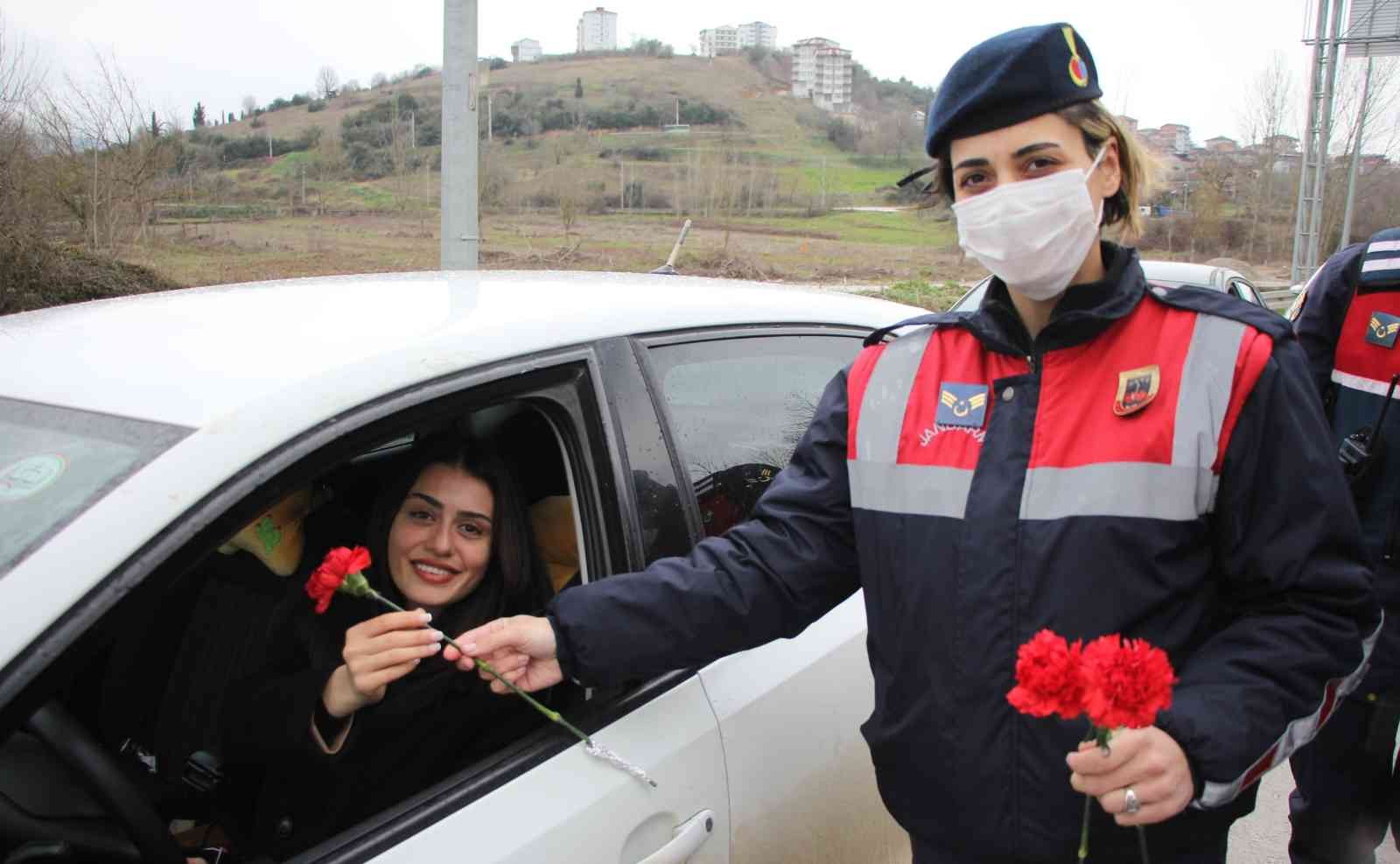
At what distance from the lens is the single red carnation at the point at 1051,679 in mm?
1160

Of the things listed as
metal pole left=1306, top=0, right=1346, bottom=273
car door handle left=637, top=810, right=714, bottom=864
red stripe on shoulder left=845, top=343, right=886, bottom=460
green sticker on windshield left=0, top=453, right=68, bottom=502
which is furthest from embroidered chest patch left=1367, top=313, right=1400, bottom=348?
metal pole left=1306, top=0, right=1346, bottom=273

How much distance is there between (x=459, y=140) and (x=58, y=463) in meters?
5.29

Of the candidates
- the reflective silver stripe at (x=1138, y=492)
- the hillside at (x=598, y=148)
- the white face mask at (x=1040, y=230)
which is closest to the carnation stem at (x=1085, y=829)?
the reflective silver stripe at (x=1138, y=492)

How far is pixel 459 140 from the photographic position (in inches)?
253

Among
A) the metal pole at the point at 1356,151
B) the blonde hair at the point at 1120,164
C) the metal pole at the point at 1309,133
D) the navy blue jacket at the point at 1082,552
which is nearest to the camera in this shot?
the navy blue jacket at the point at 1082,552

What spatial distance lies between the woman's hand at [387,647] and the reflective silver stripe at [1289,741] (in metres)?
1.04

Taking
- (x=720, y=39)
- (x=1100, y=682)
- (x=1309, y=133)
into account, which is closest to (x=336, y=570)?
(x=1100, y=682)

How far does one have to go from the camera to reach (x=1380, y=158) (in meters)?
32.0

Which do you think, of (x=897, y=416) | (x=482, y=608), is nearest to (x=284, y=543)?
A: (x=482, y=608)

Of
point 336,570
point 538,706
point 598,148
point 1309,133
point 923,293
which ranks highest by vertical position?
point 598,148

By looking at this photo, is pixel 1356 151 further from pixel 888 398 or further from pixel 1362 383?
pixel 888 398

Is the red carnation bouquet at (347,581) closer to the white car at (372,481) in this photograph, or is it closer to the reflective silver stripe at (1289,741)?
the white car at (372,481)

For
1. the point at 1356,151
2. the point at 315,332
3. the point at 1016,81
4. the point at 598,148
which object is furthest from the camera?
the point at 598,148

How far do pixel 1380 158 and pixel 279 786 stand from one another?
37.2m
